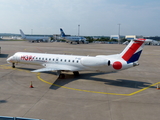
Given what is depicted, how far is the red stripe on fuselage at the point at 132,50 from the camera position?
18359mm

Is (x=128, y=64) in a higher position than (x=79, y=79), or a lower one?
higher

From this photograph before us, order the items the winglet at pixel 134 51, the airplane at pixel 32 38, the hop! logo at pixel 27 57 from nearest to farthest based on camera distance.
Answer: the winglet at pixel 134 51, the hop! logo at pixel 27 57, the airplane at pixel 32 38

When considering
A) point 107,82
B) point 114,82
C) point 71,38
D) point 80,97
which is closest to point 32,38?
point 71,38

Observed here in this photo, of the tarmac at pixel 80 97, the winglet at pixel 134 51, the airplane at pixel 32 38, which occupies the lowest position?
the tarmac at pixel 80 97

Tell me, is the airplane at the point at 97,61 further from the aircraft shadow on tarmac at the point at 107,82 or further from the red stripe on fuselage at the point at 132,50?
the aircraft shadow on tarmac at the point at 107,82

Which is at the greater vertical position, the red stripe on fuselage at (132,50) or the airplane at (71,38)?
the airplane at (71,38)

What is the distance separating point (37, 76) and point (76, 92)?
7.75 metres

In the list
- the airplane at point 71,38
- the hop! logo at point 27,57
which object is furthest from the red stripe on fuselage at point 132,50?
the airplane at point 71,38

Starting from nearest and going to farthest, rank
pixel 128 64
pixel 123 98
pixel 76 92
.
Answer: pixel 123 98
pixel 76 92
pixel 128 64

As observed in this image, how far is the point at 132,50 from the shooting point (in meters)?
18.7

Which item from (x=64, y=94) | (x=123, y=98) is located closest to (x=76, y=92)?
(x=64, y=94)

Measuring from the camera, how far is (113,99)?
584 inches

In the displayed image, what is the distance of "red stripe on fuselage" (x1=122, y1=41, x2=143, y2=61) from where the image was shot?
18359 mm

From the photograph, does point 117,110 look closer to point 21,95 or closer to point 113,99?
point 113,99
